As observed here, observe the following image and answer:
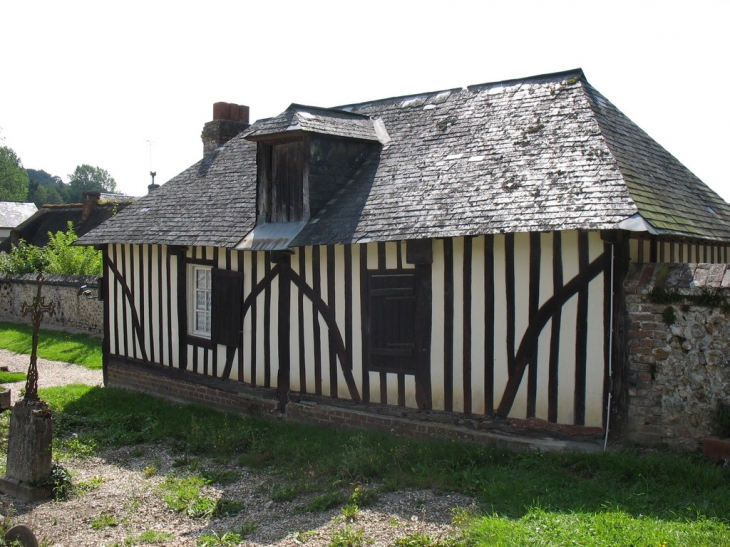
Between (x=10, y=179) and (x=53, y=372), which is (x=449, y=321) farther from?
(x=10, y=179)

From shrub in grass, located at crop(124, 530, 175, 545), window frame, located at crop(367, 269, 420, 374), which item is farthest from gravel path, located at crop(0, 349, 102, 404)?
window frame, located at crop(367, 269, 420, 374)

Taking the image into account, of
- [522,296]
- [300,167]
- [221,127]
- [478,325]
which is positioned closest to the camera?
[522,296]

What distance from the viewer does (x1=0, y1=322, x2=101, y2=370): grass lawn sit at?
48.1ft

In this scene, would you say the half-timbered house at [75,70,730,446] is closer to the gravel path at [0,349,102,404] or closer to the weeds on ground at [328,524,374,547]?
the gravel path at [0,349,102,404]

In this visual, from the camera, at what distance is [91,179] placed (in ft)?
339

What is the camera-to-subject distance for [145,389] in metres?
11.7

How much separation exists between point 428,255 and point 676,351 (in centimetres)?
277

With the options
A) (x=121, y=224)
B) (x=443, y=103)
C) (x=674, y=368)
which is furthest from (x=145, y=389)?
(x=674, y=368)

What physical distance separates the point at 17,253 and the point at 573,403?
67.2 feet

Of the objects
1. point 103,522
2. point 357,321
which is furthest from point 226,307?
point 103,522

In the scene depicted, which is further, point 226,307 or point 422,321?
point 226,307

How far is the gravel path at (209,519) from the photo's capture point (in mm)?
5547

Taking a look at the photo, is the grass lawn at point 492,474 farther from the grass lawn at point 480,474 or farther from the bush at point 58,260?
the bush at point 58,260

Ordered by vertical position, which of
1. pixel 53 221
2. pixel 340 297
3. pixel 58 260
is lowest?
pixel 340 297
